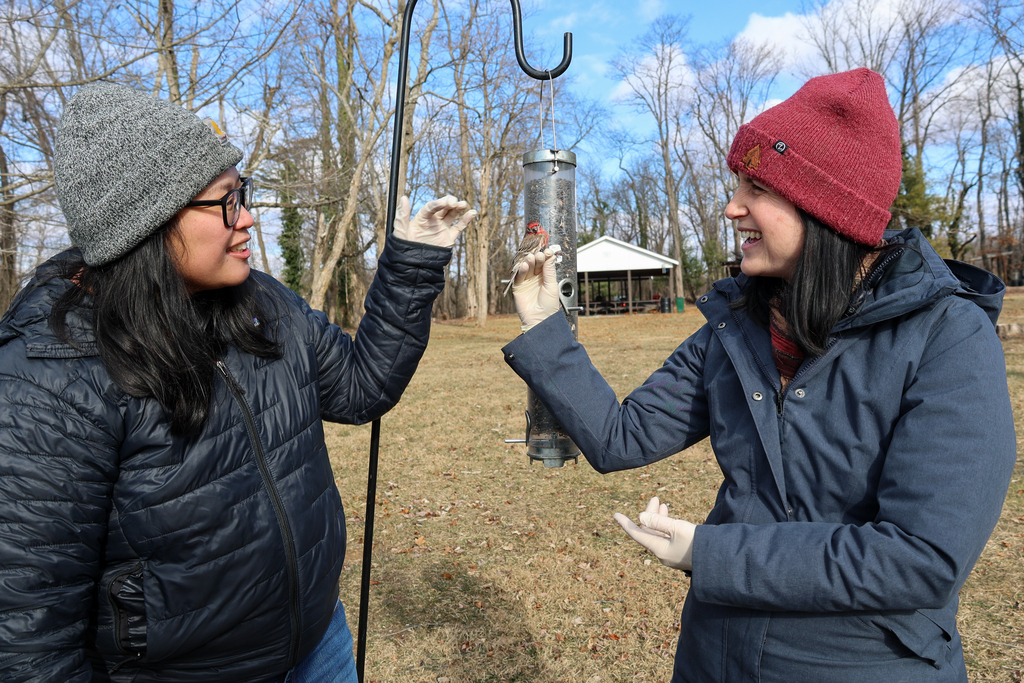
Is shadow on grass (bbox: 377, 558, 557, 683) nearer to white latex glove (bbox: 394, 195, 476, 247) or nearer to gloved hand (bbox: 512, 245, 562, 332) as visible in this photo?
gloved hand (bbox: 512, 245, 562, 332)

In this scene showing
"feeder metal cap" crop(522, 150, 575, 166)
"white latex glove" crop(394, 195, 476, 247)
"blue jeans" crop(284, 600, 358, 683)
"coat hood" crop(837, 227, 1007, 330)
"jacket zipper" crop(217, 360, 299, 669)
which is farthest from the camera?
"feeder metal cap" crop(522, 150, 575, 166)

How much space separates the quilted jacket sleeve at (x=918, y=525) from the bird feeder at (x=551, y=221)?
3.39 feet

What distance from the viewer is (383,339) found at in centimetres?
216

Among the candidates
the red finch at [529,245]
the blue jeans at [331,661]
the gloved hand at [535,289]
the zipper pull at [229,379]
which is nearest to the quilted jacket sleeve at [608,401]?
the gloved hand at [535,289]

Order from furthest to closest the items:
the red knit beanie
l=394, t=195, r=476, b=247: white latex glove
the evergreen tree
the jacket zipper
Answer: the evergreen tree → l=394, t=195, r=476, b=247: white latex glove → the jacket zipper → the red knit beanie

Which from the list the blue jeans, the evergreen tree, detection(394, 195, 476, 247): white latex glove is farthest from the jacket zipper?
the evergreen tree

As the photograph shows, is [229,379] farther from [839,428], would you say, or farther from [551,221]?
[839,428]

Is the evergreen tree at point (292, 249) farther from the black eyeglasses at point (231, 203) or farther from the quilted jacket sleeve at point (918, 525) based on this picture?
the quilted jacket sleeve at point (918, 525)

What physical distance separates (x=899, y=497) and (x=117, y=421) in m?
1.63

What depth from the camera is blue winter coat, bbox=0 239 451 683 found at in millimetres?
1428

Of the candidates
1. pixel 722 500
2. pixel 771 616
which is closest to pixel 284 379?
pixel 722 500

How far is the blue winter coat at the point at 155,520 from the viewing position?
1.43 metres

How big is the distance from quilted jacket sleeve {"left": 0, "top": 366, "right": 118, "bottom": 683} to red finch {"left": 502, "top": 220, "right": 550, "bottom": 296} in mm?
1117

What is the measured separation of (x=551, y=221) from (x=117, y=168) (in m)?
1.36
